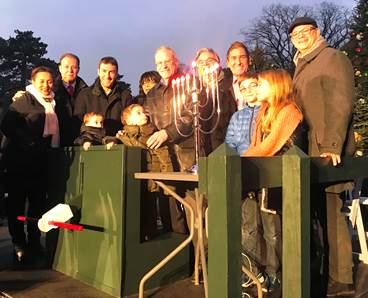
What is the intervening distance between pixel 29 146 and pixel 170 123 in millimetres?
1481

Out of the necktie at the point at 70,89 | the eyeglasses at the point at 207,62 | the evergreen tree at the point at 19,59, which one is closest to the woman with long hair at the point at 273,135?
the eyeglasses at the point at 207,62

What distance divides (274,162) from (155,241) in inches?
63.5

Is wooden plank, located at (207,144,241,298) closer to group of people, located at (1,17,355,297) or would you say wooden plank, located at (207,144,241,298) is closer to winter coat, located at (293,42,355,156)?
group of people, located at (1,17,355,297)

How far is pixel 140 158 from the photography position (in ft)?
12.2

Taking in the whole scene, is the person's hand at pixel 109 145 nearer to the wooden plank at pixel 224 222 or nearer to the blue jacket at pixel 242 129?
the blue jacket at pixel 242 129

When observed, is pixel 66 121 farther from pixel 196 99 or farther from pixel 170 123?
pixel 196 99

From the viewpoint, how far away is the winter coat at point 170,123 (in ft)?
13.3

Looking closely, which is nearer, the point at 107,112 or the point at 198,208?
the point at 198,208

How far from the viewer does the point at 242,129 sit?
3977 mm

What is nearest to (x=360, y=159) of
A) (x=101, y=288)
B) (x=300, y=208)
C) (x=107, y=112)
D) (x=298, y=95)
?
(x=298, y=95)

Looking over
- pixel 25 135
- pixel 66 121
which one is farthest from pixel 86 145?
pixel 66 121

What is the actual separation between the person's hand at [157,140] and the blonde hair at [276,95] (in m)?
0.85

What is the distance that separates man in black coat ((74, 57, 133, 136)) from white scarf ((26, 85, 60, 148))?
0.94 ft

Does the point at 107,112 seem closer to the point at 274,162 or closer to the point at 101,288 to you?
the point at 101,288
